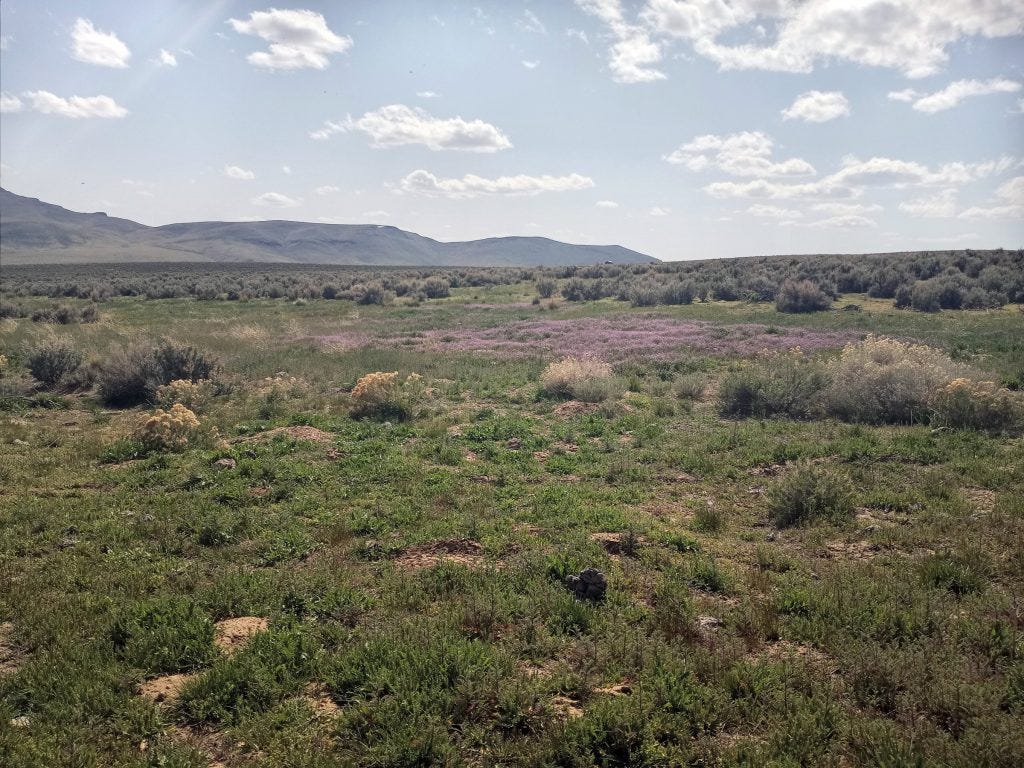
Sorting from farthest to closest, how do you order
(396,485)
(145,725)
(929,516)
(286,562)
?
(396,485) < (929,516) < (286,562) < (145,725)

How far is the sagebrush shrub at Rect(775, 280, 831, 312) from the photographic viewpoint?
3186 cm

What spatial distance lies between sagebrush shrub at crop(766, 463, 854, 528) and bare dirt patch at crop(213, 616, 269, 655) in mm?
6394

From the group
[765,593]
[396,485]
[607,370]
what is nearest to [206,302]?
[607,370]

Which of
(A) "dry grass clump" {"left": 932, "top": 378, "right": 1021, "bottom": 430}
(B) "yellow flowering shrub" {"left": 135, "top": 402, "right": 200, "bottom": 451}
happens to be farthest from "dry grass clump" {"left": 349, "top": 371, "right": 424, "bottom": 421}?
(A) "dry grass clump" {"left": 932, "top": 378, "right": 1021, "bottom": 430}

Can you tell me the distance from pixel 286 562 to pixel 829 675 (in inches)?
219

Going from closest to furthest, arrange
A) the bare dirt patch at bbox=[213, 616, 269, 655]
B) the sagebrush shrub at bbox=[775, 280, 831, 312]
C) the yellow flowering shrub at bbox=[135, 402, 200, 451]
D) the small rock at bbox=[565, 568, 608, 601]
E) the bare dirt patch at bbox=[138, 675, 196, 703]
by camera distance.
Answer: the bare dirt patch at bbox=[138, 675, 196, 703]
the bare dirt patch at bbox=[213, 616, 269, 655]
the small rock at bbox=[565, 568, 608, 601]
the yellow flowering shrub at bbox=[135, 402, 200, 451]
the sagebrush shrub at bbox=[775, 280, 831, 312]

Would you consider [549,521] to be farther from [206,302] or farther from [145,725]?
[206,302]

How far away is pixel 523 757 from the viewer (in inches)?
152

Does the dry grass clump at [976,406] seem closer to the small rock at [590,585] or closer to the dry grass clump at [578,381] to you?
the dry grass clump at [578,381]

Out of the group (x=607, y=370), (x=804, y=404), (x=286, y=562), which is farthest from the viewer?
(x=607, y=370)

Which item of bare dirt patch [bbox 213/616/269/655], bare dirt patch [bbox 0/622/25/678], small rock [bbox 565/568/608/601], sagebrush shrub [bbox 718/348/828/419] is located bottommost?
bare dirt patch [bbox 0/622/25/678]

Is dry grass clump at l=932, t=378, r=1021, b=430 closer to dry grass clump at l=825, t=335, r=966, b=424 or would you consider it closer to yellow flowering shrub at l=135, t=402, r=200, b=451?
dry grass clump at l=825, t=335, r=966, b=424

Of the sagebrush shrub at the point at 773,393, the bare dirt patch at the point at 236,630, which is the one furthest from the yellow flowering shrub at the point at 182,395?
the sagebrush shrub at the point at 773,393

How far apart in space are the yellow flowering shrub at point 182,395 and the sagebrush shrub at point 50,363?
444 centimetres
